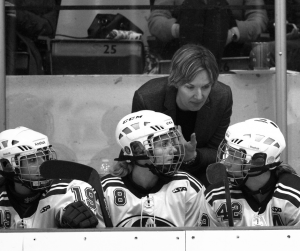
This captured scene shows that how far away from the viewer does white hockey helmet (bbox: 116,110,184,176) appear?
2846 millimetres

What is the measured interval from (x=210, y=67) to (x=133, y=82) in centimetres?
98

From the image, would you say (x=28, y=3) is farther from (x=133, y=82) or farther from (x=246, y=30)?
(x=246, y=30)

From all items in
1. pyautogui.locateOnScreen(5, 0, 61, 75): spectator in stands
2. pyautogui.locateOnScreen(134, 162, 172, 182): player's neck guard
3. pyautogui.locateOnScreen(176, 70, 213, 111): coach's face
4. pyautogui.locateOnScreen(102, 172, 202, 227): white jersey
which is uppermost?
pyautogui.locateOnScreen(5, 0, 61, 75): spectator in stands

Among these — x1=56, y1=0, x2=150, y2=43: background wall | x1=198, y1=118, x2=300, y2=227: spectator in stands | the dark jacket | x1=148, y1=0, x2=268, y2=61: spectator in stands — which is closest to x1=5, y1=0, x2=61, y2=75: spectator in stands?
x1=56, y1=0, x2=150, y2=43: background wall

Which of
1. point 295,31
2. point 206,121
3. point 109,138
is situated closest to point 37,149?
point 206,121

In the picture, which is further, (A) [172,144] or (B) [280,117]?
(B) [280,117]

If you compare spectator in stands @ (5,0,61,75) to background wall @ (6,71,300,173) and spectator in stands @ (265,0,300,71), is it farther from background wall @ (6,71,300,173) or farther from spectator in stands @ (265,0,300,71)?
spectator in stands @ (265,0,300,71)

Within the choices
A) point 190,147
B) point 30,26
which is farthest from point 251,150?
point 30,26

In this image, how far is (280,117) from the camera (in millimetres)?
3787

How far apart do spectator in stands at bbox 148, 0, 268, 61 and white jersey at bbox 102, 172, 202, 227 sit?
46.2 inches

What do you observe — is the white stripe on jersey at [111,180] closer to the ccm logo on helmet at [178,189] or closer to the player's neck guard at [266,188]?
the ccm logo on helmet at [178,189]

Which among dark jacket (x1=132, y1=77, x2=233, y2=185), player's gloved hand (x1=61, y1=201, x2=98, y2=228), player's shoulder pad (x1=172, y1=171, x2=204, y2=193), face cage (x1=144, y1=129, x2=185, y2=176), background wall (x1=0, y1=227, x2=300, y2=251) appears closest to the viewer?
background wall (x1=0, y1=227, x2=300, y2=251)

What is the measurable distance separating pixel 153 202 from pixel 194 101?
0.50m

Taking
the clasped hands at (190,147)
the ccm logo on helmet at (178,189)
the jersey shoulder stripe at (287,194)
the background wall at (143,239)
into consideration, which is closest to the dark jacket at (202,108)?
the clasped hands at (190,147)
